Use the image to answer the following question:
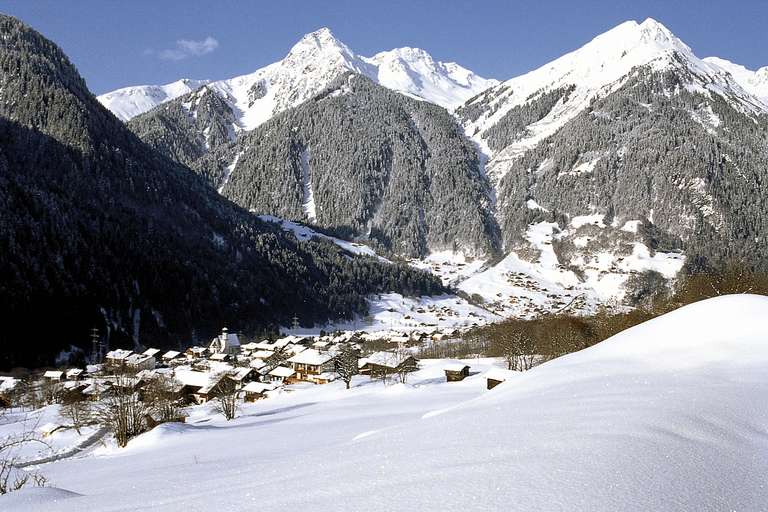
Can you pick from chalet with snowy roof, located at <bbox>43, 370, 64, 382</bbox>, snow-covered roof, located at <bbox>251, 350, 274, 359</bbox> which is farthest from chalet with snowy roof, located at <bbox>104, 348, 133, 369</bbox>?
snow-covered roof, located at <bbox>251, 350, 274, 359</bbox>

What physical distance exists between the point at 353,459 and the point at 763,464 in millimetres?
4158

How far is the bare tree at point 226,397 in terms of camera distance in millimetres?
31172

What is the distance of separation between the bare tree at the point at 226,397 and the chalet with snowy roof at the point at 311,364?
15374 millimetres

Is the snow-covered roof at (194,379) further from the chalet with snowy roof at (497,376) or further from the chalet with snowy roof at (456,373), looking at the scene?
the chalet with snowy roof at (497,376)

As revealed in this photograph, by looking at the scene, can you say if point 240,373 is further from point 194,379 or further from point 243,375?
point 194,379

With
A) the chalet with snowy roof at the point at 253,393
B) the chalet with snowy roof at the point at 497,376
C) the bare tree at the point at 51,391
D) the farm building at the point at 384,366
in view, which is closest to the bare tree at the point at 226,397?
the chalet with snowy roof at the point at 253,393

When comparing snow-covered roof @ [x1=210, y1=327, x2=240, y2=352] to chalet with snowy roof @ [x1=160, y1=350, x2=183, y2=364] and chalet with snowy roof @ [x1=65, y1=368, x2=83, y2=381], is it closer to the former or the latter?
chalet with snowy roof @ [x1=160, y1=350, x2=183, y2=364]

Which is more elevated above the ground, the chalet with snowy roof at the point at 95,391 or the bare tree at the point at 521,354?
the bare tree at the point at 521,354

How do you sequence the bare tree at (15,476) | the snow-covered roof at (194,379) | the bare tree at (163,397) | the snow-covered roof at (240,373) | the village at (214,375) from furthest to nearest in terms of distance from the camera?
the snow-covered roof at (240,373) < the snow-covered roof at (194,379) < the village at (214,375) < the bare tree at (163,397) < the bare tree at (15,476)

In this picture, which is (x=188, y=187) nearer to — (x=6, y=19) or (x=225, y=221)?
(x=225, y=221)

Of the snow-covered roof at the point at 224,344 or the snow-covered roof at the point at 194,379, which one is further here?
the snow-covered roof at the point at 224,344

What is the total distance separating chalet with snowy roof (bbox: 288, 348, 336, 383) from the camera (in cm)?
6312

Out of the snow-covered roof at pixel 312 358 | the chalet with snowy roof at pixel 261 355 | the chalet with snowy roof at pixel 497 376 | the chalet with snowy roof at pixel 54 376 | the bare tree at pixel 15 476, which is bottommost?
the chalet with snowy roof at pixel 261 355

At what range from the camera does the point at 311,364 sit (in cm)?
6419
